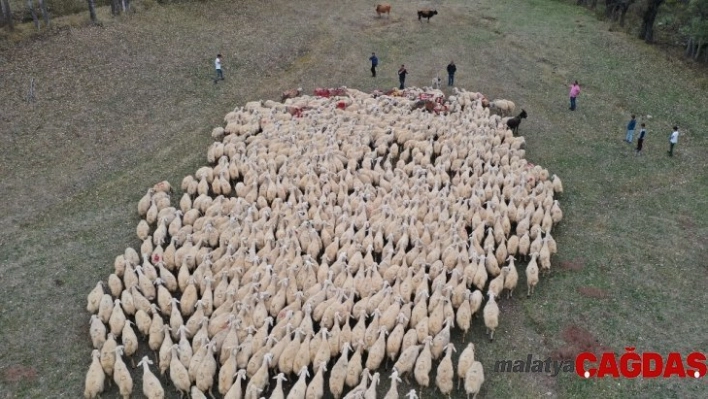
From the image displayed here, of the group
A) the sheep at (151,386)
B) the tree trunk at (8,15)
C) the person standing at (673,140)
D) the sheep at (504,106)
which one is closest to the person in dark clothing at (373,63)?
the sheep at (504,106)

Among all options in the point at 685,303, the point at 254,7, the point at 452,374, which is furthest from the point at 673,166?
the point at 254,7

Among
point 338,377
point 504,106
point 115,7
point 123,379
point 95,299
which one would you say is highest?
point 115,7

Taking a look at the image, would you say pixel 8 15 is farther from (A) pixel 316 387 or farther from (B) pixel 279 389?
(A) pixel 316 387

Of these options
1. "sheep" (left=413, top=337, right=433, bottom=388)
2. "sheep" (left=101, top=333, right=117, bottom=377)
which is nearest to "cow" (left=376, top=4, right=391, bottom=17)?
"sheep" (left=413, top=337, right=433, bottom=388)

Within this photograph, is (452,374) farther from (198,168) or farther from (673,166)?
(673,166)

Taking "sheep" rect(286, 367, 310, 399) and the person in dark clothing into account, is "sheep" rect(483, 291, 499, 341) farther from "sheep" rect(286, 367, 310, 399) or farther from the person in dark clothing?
the person in dark clothing

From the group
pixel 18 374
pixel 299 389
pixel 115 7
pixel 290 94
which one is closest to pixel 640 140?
pixel 290 94
